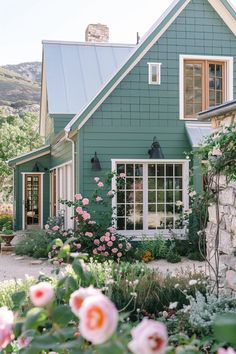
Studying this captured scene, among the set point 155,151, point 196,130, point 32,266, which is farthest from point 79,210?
point 196,130

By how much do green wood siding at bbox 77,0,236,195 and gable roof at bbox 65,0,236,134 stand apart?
12 centimetres

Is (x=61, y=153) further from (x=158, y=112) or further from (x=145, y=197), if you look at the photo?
(x=158, y=112)

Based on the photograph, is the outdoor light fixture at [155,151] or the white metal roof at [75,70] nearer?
the outdoor light fixture at [155,151]

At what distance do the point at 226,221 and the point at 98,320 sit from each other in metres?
4.08

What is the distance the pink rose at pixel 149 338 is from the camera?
50.7 inches

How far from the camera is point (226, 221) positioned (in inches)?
205

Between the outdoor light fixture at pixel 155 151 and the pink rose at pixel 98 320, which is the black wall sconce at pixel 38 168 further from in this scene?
the pink rose at pixel 98 320

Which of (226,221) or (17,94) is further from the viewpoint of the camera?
(17,94)

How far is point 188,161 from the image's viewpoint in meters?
11.8

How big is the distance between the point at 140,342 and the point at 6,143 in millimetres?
21805

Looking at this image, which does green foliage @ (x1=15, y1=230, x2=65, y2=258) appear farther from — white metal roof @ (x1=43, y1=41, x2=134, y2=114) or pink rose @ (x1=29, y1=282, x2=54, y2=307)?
pink rose @ (x1=29, y1=282, x2=54, y2=307)

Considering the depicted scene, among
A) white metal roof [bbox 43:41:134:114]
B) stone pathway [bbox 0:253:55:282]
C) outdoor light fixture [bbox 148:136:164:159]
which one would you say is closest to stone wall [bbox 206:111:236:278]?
stone pathway [bbox 0:253:55:282]

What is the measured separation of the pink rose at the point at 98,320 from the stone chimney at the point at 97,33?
1844 centimetres

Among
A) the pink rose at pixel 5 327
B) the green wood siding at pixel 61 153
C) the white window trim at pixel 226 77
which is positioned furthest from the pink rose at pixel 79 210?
the pink rose at pixel 5 327
